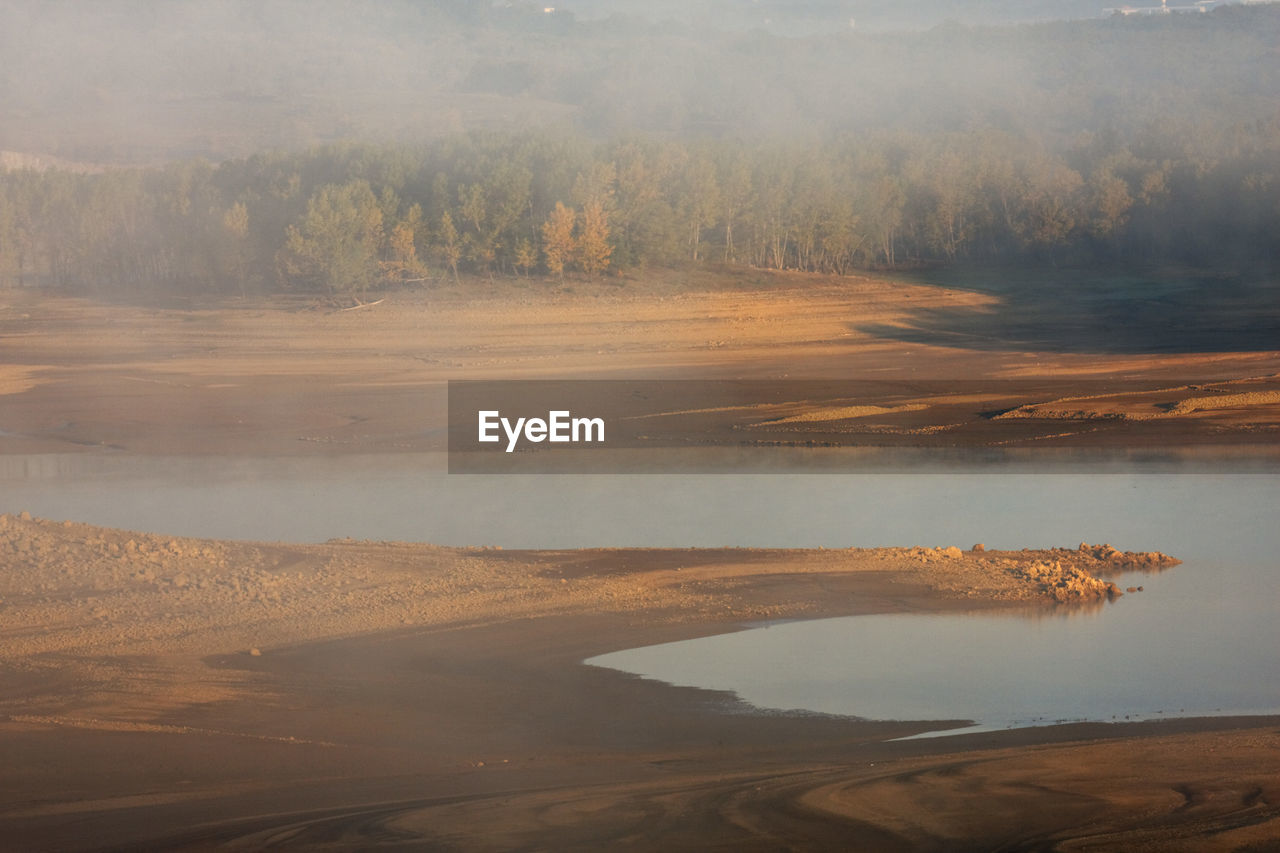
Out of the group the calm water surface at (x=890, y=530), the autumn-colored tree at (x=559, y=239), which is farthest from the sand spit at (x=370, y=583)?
the autumn-colored tree at (x=559, y=239)

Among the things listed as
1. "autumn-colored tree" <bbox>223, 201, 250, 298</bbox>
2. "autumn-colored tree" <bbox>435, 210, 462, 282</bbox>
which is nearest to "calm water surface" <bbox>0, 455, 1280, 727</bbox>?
"autumn-colored tree" <bbox>223, 201, 250, 298</bbox>

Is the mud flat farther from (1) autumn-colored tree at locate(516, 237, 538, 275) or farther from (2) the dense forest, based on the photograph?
(1) autumn-colored tree at locate(516, 237, 538, 275)

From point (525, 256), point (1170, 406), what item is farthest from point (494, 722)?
point (525, 256)

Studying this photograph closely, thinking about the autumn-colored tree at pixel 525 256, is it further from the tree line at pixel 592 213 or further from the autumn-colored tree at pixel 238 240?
the autumn-colored tree at pixel 238 240

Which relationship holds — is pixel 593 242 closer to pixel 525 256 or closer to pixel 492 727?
pixel 525 256

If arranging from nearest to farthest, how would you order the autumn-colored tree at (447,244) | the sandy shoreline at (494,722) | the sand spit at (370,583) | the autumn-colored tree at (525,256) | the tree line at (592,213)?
the sandy shoreline at (494,722) → the sand spit at (370,583) → the tree line at (592,213) → the autumn-colored tree at (525,256) → the autumn-colored tree at (447,244)

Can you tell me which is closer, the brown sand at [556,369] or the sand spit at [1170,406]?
the brown sand at [556,369]
